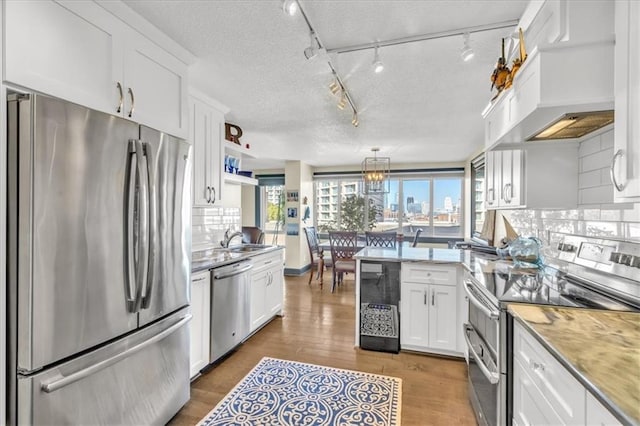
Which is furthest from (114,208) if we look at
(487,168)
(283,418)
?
(487,168)

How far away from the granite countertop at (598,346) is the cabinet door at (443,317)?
141 centimetres

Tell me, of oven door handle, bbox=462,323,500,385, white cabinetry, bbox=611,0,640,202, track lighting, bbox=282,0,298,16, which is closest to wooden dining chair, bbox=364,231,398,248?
oven door handle, bbox=462,323,500,385

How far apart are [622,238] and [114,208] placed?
98.8 inches

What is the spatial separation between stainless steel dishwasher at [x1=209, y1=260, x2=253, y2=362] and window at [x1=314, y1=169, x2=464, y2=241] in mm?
4243

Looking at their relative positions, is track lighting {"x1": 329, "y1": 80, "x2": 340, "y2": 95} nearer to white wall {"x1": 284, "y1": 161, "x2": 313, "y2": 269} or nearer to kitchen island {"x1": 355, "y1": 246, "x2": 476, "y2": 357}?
kitchen island {"x1": 355, "y1": 246, "x2": 476, "y2": 357}

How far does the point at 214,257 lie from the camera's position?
2.95m

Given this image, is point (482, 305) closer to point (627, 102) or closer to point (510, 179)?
point (627, 102)

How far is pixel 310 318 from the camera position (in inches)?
154

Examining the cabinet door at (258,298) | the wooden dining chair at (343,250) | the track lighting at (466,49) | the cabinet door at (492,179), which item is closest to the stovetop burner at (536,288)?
the cabinet door at (492,179)

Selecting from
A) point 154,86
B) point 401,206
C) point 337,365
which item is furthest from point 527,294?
point 401,206

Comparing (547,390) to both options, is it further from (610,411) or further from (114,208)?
(114,208)

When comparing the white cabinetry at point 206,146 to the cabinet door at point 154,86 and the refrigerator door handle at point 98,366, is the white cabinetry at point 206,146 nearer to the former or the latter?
the cabinet door at point 154,86

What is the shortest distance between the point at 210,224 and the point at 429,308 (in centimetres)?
246

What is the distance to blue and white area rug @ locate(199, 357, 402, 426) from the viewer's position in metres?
2.00
